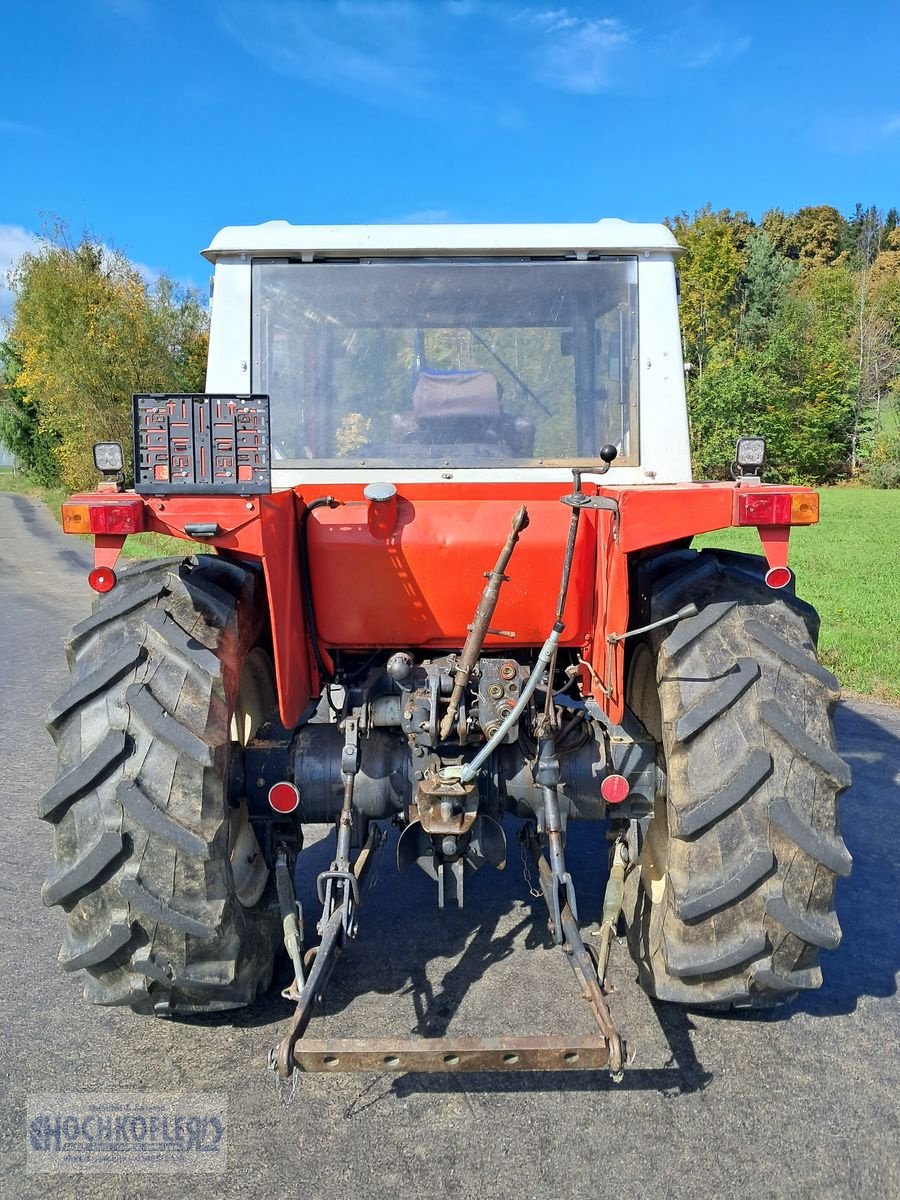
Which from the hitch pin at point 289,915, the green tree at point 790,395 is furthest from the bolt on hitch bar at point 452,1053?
the green tree at point 790,395

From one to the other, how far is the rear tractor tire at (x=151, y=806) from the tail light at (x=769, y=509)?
62.6 inches

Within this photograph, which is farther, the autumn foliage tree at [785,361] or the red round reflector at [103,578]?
the autumn foliage tree at [785,361]

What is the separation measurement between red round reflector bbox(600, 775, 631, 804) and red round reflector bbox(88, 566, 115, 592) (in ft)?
5.58

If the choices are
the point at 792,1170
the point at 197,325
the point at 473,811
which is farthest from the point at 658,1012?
the point at 197,325

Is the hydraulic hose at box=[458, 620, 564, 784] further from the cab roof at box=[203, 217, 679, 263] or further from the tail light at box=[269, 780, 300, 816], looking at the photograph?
the cab roof at box=[203, 217, 679, 263]

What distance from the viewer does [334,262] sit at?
3.49 meters

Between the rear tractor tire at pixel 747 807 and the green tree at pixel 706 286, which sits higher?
the green tree at pixel 706 286

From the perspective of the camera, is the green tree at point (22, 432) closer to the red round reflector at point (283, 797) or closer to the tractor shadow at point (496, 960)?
the tractor shadow at point (496, 960)

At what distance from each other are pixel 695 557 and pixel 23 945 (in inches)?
120

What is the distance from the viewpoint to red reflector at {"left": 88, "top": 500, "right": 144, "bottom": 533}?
2613 mm

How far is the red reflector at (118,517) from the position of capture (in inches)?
103

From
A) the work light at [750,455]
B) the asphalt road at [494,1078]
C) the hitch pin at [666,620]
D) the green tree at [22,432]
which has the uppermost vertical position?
the green tree at [22,432]

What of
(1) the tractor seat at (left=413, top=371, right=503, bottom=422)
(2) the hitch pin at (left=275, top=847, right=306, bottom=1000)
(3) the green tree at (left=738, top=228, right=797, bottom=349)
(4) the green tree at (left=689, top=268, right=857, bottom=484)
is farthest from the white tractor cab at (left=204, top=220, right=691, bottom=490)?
(3) the green tree at (left=738, top=228, right=797, bottom=349)

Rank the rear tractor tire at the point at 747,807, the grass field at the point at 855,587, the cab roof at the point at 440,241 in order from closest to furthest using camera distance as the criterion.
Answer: the rear tractor tire at the point at 747,807 → the cab roof at the point at 440,241 → the grass field at the point at 855,587
